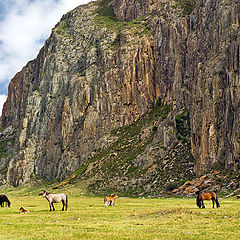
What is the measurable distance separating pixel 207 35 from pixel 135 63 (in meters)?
37.3

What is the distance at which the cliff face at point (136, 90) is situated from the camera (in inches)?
2928

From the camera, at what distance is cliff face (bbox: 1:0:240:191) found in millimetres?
74375

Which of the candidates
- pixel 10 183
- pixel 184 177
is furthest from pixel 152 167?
pixel 10 183

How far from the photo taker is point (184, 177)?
2894 inches

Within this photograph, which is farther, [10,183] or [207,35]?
[10,183]

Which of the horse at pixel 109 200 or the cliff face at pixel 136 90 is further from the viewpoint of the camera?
the cliff face at pixel 136 90

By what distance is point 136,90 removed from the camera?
11950 cm

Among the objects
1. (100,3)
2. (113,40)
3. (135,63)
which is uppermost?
(100,3)

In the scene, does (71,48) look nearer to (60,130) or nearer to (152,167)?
(60,130)

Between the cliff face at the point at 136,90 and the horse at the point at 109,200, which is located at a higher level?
the cliff face at the point at 136,90

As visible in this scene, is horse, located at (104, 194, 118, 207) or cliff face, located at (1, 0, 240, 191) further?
cliff face, located at (1, 0, 240, 191)

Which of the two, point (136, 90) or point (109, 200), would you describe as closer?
point (109, 200)

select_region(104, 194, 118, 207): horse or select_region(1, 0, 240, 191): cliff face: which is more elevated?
select_region(1, 0, 240, 191): cliff face

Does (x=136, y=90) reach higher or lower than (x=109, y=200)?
higher
